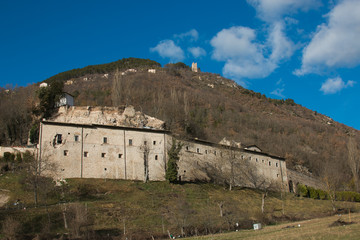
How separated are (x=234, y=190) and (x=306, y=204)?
972 cm

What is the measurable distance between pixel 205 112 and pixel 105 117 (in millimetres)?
47231

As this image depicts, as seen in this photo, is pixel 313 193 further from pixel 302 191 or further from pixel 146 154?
pixel 146 154

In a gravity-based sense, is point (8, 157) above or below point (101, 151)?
below

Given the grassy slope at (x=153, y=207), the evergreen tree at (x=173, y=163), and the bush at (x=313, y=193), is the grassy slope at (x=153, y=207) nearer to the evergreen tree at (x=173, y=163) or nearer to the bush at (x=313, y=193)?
the evergreen tree at (x=173, y=163)

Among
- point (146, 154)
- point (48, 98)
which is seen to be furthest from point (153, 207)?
point (48, 98)

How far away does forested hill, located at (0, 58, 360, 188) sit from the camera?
62.5 metres

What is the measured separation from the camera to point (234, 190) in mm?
46844

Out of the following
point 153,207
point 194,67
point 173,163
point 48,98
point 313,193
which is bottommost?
point 153,207

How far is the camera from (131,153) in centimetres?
4366

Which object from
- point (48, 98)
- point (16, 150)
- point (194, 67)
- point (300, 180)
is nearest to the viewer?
point (16, 150)

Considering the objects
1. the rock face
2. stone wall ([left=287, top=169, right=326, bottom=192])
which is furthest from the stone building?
stone wall ([left=287, top=169, right=326, bottom=192])

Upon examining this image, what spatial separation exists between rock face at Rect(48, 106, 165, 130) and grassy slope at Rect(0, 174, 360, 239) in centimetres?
1454

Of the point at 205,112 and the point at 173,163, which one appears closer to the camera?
the point at 173,163

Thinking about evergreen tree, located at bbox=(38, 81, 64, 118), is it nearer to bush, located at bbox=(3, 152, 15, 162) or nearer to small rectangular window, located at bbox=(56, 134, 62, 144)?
bush, located at bbox=(3, 152, 15, 162)
